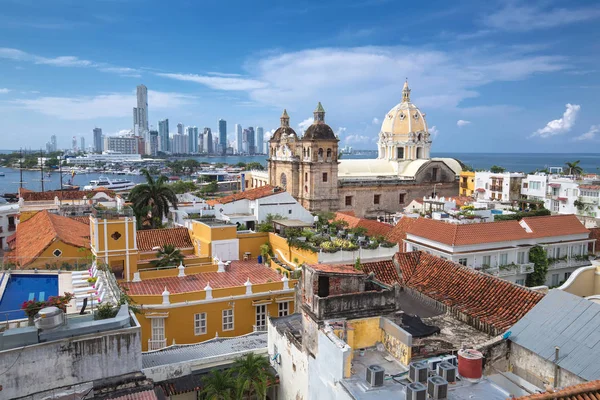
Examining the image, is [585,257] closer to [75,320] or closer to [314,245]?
[314,245]

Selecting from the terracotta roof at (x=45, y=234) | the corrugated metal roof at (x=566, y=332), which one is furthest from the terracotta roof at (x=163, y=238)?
the corrugated metal roof at (x=566, y=332)

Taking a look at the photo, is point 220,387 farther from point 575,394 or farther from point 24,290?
point 575,394

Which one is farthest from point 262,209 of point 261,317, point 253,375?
point 253,375

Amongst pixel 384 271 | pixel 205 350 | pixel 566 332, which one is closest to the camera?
pixel 566 332

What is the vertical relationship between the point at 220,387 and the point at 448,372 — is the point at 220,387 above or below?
below

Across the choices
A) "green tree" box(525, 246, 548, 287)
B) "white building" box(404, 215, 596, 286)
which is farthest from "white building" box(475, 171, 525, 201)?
"green tree" box(525, 246, 548, 287)

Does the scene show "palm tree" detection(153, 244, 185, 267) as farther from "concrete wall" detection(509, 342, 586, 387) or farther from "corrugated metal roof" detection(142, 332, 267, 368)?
"concrete wall" detection(509, 342, 586, 387)

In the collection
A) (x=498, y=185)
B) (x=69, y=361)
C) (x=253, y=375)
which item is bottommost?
(x=253, y=375)

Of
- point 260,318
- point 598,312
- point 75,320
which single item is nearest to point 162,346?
point 260,318
